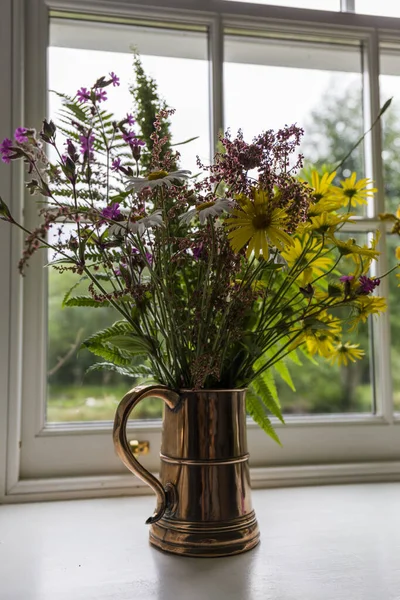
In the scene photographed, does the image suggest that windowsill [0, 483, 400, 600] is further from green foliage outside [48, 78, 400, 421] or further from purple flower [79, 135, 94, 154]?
purple flower [79, 135, 94, 154]

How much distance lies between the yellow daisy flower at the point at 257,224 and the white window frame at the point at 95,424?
20.2 inches

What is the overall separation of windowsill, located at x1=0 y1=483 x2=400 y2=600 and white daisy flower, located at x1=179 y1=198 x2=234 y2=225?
0.43 metres

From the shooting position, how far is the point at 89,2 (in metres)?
1.20

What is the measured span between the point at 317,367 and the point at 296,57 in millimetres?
670

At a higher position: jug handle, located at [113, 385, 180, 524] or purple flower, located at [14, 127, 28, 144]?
purple flower, located at [14, 127, 28, 144]

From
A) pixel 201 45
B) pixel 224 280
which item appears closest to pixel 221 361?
pixel 224 280

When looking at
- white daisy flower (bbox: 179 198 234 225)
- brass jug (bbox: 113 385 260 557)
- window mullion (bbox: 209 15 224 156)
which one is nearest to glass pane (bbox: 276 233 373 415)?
window mullion (bbox: 209 15 224 156)

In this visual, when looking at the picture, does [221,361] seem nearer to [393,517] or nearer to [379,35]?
[393,517]

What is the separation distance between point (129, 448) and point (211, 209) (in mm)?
329

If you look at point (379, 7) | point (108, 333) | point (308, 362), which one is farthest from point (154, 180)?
point (379, 7)

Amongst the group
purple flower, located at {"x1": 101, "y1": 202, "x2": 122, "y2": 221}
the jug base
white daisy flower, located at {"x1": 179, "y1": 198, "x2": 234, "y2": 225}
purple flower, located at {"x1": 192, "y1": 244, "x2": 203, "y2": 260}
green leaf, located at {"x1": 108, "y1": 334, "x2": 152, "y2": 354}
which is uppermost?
purple flower, located at {"x1": 101, "y1": 202, "x2": 122, "y2": 221}

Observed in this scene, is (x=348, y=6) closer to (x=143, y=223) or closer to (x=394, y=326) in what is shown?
(x=394, y=326)

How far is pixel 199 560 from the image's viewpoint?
80 centimetres

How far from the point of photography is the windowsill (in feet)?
2.34
